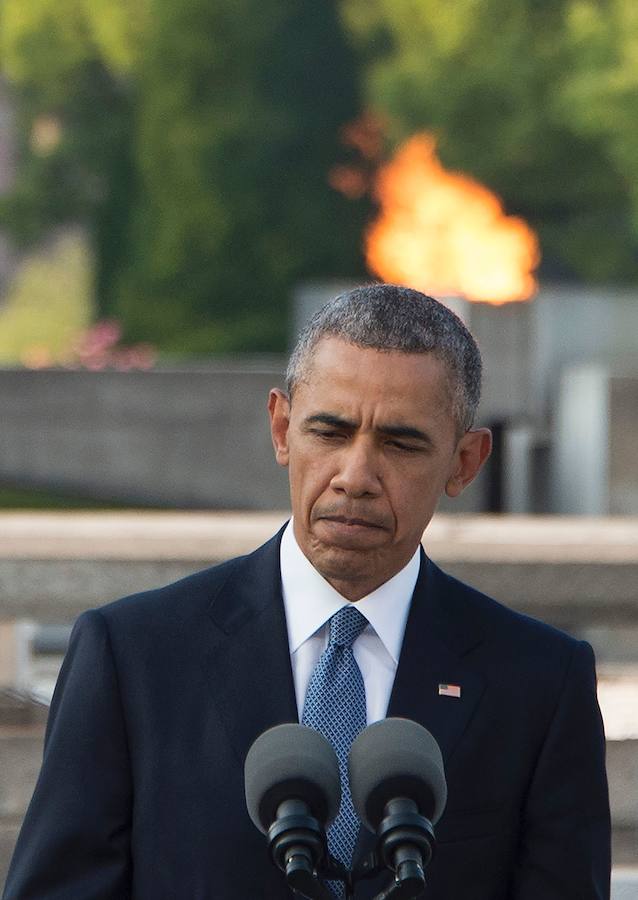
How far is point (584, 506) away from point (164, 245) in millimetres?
25594

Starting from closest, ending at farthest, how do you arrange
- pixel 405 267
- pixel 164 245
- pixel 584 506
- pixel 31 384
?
pixel 584 506 < pixel 31 384 < pixel 405 267 < pixel 164 245

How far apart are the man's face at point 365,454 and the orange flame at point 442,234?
29.6 m

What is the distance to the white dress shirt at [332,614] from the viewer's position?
3.30 metres

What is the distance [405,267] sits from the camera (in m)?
41.5

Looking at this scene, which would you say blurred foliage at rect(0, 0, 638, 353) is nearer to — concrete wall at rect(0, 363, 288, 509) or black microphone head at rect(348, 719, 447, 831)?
concrete wall at rect(0, 363, 288, 509)

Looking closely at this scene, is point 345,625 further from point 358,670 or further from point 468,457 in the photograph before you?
point 468,457

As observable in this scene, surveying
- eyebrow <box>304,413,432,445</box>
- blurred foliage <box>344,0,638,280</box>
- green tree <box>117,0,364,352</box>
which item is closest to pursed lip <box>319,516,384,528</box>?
eyebrow <box>304,413,432,445</box>

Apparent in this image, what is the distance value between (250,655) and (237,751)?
6.6 inches

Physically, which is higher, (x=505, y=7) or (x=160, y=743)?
(x=505, y=7)

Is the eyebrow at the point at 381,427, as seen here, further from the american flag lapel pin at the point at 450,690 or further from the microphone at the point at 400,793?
the microphone at the point at 400,793

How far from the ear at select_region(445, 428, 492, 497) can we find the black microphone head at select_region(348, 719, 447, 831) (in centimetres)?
80

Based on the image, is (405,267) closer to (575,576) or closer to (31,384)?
(31,384)

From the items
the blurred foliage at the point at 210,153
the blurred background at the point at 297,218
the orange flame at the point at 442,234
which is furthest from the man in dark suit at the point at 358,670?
the blurred foliage at the point at 210,153

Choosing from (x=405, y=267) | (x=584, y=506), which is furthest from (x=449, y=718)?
(x=405, y=267)
